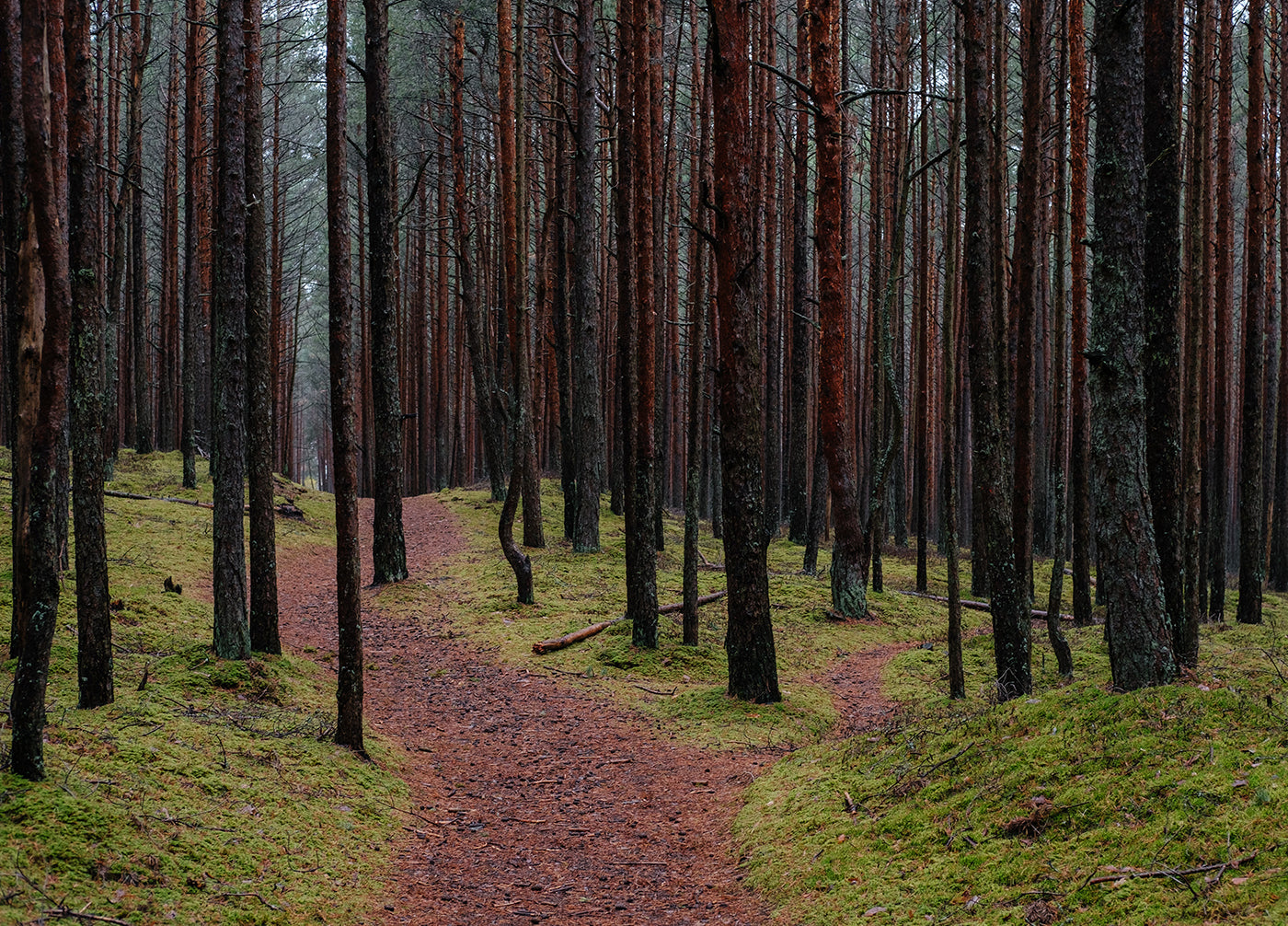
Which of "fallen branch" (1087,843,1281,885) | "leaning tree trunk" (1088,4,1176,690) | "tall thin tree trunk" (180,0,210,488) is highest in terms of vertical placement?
"tall thin tree trunk" (180,0,210,488)

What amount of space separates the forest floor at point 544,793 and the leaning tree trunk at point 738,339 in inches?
64.5

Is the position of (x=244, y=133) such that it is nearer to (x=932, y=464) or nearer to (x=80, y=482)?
(x=80, y=482)

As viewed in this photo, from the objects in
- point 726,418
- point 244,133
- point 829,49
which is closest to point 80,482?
point 244,133

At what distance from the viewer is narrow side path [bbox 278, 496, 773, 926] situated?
4.79m

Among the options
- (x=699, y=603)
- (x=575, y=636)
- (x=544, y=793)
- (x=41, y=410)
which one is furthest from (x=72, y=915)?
(x=699, y=603)

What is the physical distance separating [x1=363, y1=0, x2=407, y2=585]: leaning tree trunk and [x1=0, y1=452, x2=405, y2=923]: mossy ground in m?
4.70

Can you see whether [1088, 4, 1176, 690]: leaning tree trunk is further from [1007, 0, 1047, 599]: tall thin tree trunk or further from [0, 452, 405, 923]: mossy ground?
[0, 452, 405, 923]: mossy ground

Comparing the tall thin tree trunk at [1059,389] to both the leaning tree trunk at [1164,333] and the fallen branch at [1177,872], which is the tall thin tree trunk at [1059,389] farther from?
the fallen branch at [1177,872]

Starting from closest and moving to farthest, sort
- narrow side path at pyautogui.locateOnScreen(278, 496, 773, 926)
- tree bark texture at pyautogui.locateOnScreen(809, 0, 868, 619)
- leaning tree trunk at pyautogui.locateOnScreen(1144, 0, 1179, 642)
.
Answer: narrow side path at pyautogui.locateOnScreen(278, 496, 773, 926) → leaning tree trunk at pyautogui.locateOnScreen(1144, 0, 1179, 642) → tree bark texture at pyautogui.locateOnScreen(809, 0, 868, 619)

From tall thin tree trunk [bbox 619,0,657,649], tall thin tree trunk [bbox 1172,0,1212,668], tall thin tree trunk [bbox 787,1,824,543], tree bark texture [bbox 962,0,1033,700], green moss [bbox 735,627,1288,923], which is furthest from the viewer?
tall thin tree trunk [bbox 787,1,824,543]

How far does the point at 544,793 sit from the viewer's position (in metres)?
6.59

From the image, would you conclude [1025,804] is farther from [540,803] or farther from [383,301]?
[383,301]

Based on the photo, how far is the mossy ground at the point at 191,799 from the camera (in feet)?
12.0

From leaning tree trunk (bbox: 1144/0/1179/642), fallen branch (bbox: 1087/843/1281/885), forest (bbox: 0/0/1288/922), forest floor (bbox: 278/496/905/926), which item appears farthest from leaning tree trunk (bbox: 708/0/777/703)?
fallen branch (bbox: 1087/843/1281/885)
